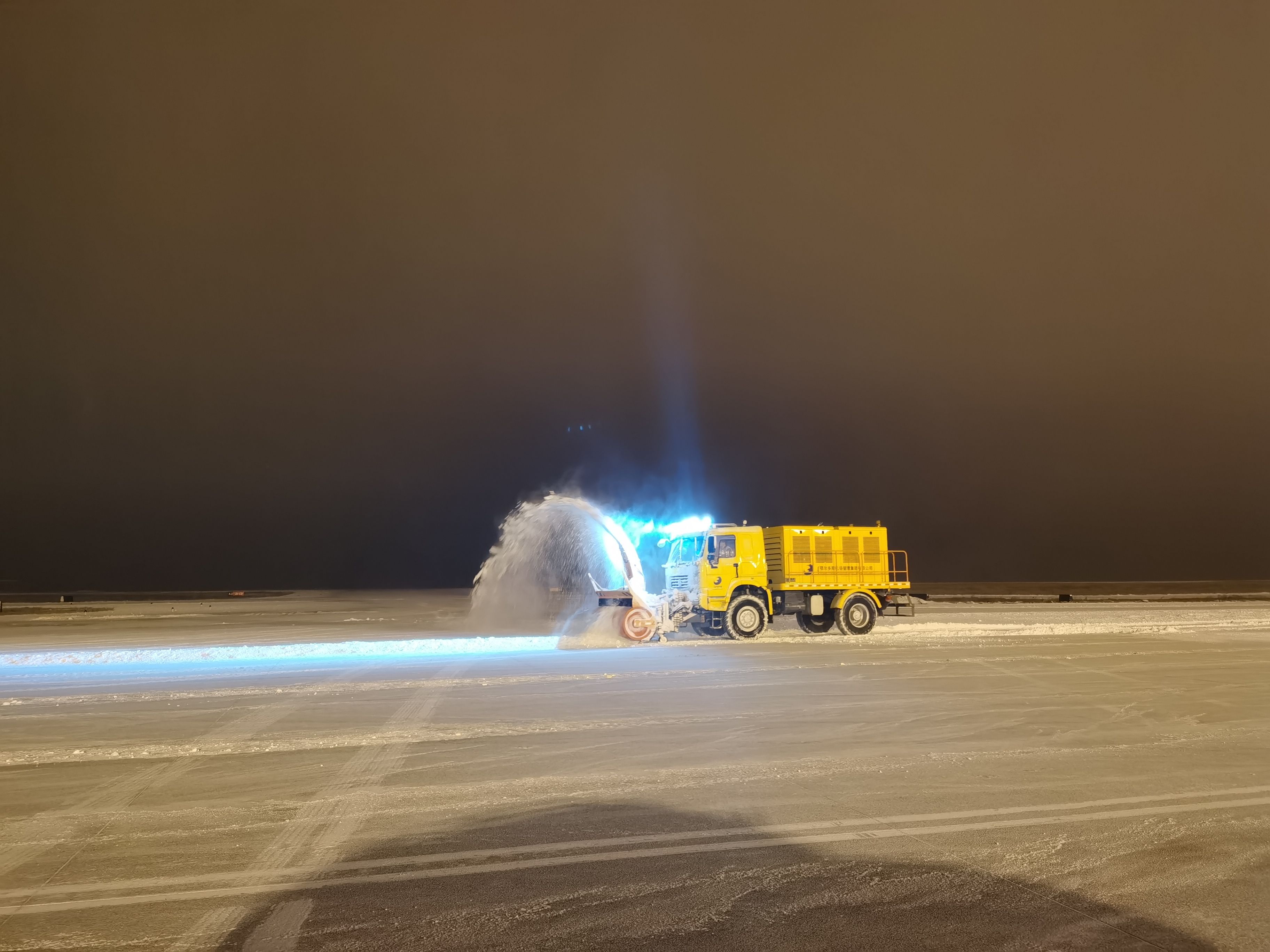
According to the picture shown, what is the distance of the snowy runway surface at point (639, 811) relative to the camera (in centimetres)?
508

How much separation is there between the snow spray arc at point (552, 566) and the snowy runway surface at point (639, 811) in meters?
8.60

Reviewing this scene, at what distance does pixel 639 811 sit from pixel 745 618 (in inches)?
673

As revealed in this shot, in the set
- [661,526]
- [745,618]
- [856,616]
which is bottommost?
[856,616]

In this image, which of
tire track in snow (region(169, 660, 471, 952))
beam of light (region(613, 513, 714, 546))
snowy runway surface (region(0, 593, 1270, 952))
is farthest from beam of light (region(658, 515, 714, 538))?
tire track in snow (region(169, 660, 471, 952))

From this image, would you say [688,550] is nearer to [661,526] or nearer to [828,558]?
[661,526]

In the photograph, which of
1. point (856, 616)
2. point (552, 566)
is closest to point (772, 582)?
→ point (856, 616)

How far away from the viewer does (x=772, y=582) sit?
2545 cm

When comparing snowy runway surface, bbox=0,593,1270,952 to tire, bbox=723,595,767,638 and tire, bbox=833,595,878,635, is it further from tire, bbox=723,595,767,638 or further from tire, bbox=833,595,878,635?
tire, bbox=833,595,878,635

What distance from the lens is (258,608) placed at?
152ft

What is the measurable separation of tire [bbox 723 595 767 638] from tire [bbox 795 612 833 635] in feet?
7.65

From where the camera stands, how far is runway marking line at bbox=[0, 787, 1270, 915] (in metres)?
5.51

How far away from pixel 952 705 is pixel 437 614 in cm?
2953

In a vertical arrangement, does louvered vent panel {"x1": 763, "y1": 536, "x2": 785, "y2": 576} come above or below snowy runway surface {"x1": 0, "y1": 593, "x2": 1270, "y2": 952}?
above

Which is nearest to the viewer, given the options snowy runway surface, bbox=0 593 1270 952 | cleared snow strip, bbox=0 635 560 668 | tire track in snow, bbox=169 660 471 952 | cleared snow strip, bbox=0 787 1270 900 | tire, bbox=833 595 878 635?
tire track in snow, bbox=169 660 471 952
